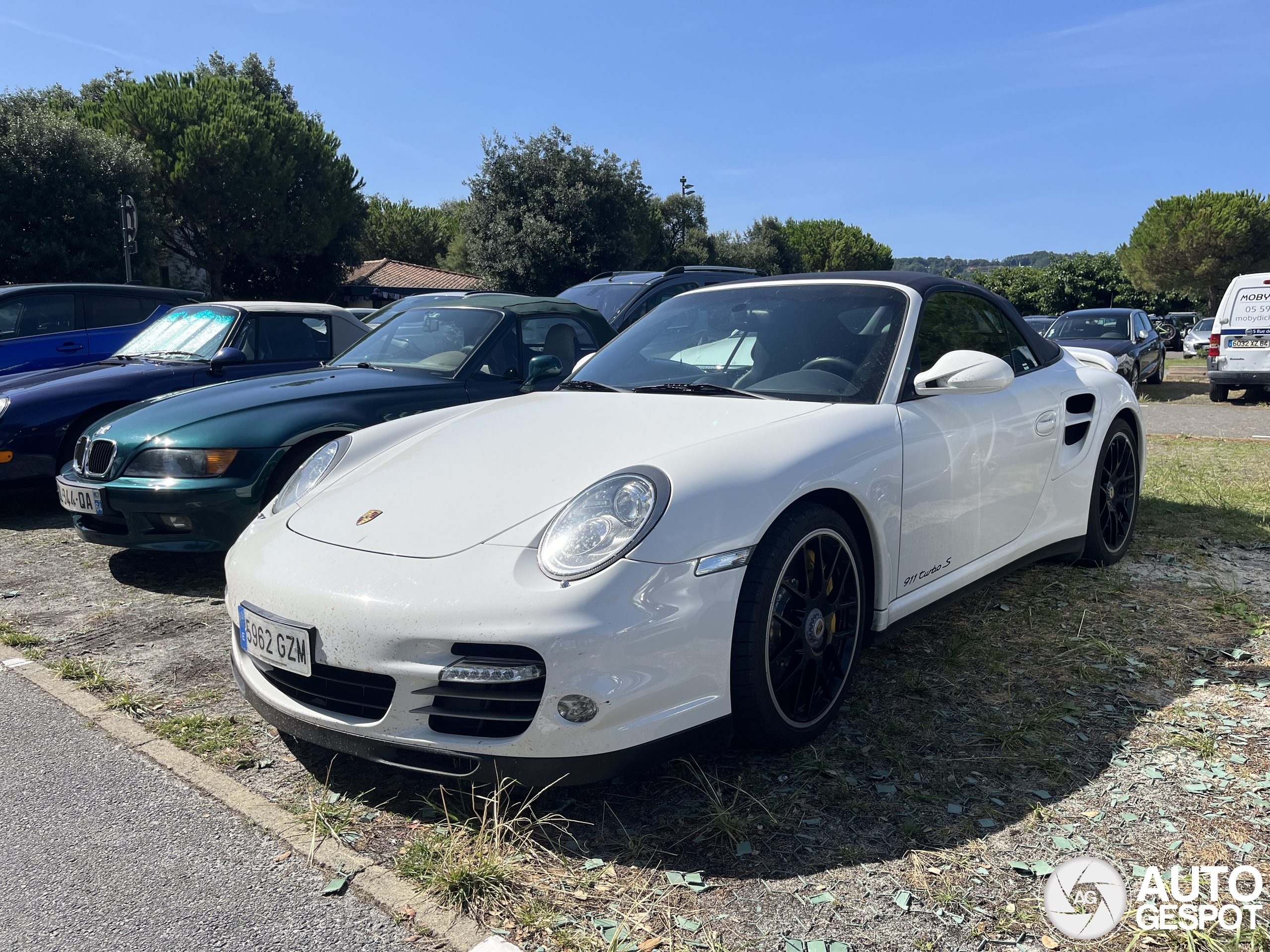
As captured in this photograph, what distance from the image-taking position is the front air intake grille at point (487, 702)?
224 centimetres

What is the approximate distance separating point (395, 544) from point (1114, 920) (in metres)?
1.88

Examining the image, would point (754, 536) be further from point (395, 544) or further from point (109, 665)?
point (109, 665)

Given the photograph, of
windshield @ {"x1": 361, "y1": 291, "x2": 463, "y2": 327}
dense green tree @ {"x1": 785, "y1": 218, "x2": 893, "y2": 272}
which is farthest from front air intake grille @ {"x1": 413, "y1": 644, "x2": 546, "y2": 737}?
dense green tree @ {"x1": 785, "y1": 218, "x2": 893, "y2": 272}

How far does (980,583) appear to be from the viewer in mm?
3553

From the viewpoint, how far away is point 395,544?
2.53 metres

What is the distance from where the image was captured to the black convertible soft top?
12.0 ft

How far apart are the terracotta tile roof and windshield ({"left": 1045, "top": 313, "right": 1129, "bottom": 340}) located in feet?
93.8

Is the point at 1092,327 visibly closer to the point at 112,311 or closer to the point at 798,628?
the point at 112,311

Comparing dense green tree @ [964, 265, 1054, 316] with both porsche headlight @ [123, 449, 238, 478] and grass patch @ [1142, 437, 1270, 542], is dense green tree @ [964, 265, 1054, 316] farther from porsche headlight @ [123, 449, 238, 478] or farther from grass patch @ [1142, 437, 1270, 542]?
porsche headlight @ [123, 449, 238, 478]

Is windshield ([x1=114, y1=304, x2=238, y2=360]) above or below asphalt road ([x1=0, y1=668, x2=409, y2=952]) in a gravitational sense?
above

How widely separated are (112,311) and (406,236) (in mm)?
50214

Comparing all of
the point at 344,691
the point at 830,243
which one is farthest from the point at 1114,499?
the point at 830,243

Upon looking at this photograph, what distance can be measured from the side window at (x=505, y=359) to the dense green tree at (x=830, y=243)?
254 feet

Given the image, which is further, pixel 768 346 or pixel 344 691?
pixel 768 346
